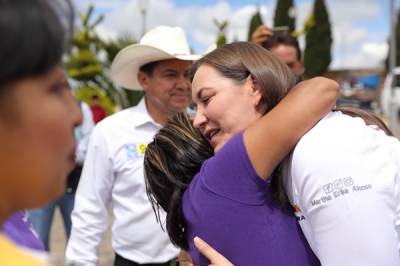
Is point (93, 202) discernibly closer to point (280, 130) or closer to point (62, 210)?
point (280, 130)

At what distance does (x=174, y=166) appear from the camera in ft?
5.63

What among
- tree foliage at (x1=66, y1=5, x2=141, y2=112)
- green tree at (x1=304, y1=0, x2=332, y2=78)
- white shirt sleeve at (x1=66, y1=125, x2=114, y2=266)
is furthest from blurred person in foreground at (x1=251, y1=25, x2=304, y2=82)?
green tree at (x1=304, y1=0, x2=332, y2=78)

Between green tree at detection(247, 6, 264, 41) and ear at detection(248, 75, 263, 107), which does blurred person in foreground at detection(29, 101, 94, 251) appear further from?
green tree at detection(247, 6, 264, 41)

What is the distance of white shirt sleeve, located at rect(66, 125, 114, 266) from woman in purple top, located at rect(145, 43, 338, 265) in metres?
1.30

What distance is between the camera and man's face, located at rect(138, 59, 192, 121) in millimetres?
3277

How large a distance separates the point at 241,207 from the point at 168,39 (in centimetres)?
224

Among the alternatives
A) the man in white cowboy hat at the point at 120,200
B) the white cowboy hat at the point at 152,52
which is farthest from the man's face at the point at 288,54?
the man in white cowboy hat at the point at 120,200

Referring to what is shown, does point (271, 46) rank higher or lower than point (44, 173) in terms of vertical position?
lower

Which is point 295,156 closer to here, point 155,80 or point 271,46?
point 155,80

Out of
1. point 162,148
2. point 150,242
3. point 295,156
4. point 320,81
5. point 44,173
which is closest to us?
point 44,173

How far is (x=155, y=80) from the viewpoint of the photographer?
10.9 ft

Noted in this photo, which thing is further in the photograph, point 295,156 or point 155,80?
point 155,80

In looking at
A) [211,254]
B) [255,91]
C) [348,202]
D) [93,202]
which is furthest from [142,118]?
[348,202]

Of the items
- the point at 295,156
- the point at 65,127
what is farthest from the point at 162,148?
the point at 65,127
